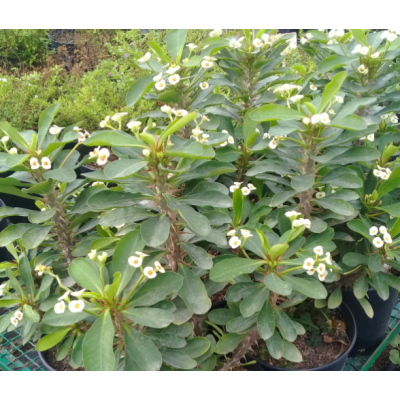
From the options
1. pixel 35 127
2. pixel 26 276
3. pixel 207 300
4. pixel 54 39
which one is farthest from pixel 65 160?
pixel 54 39

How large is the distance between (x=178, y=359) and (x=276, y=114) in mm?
790

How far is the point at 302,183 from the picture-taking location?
1.22 meters

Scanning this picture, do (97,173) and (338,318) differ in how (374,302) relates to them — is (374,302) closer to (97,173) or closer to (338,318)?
(338,318)

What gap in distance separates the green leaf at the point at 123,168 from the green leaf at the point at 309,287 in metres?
0.55

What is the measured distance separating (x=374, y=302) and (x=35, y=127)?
315cm

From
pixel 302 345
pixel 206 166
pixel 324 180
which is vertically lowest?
pixel 302 345

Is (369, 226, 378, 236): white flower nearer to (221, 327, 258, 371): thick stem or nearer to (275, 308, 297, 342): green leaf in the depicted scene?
(275, 308, 297, 342): green leaf

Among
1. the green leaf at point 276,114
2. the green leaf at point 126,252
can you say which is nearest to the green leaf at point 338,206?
the green leaf at point 276,114

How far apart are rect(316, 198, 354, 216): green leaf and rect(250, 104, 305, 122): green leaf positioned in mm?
317

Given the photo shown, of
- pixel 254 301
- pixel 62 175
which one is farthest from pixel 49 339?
pixel 254 301

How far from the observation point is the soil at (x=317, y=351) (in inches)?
57.2

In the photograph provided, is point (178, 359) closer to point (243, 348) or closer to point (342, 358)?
point (243, 348)

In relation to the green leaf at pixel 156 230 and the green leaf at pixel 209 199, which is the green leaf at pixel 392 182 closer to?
the green leaf at pixel 209 199

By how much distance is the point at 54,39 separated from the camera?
18.1 ft
